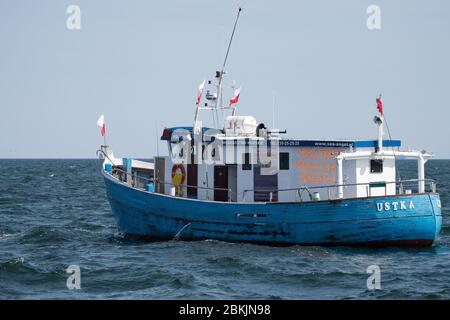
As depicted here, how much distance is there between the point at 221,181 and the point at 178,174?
5.93ft

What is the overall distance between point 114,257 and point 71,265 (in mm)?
1717

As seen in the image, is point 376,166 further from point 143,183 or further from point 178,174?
point 143,183

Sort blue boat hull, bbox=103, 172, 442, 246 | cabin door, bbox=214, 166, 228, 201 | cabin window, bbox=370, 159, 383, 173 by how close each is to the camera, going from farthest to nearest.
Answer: cabin door, bbox=214, 166, 228, 201, cabin window, bbox=370, 159, 383, 173, blue boat hull, bbox=103, 172, 442, 246

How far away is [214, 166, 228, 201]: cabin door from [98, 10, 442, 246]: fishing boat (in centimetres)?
3

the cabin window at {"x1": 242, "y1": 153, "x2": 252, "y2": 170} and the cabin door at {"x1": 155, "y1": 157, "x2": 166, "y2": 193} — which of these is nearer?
the cabin window at {"x1": 242, "y1": 153, "x2": 252, "y2": 170}

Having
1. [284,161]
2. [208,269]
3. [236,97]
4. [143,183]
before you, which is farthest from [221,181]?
[208,269]

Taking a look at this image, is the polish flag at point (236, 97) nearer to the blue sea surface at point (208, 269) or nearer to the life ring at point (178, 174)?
the life ring at point (178, 174)

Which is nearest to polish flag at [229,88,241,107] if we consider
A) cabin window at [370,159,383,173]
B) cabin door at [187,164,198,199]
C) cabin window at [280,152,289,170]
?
cabin door at [187,164,198,199]

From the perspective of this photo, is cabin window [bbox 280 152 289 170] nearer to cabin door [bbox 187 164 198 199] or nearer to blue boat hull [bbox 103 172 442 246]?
blue boat hull [bbox 103 172 442 246]

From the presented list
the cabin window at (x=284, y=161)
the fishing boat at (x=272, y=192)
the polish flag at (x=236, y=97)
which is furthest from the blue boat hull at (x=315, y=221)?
the polish flag at (x=236, y=97)

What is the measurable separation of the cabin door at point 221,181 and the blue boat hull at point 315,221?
1.31 metres

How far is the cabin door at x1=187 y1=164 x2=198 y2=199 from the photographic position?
82.6 ft

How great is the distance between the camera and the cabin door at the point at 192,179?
25.2 m
